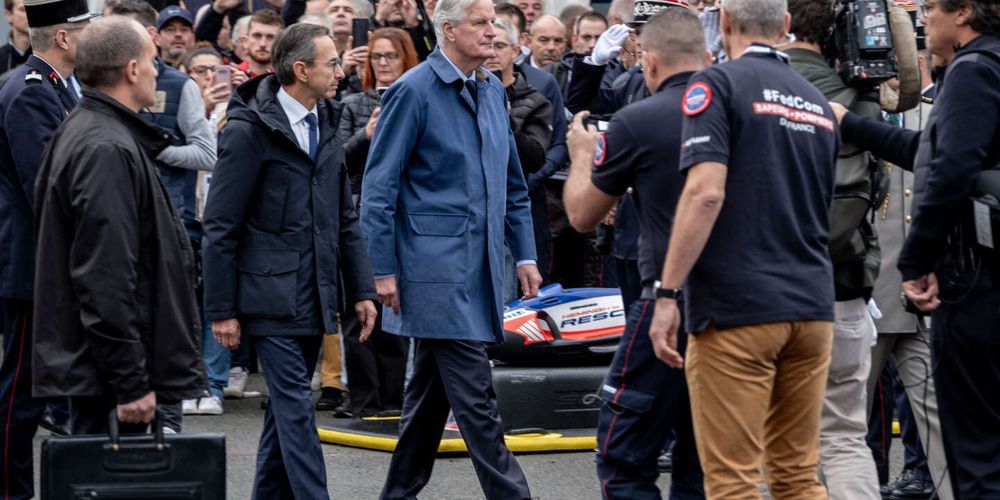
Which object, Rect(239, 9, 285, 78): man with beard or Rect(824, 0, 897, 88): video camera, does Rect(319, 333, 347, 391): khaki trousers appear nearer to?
Rect(239, 9, 285, 78): man with beard

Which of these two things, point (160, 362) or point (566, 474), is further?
point (566, 474)

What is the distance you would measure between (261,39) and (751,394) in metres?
6.09

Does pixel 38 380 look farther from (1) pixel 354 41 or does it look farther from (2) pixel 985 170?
(1) pixel 354 41

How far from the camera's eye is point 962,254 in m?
5.35

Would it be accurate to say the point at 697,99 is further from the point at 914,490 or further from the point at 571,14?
the point at 571,14

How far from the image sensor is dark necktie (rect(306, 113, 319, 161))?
643 centimetres

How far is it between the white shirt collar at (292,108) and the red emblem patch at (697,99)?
81.3 inches

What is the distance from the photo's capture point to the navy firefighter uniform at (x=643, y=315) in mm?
5230

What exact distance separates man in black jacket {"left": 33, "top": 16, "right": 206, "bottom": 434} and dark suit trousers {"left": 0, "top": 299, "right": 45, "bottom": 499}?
3.94 feet

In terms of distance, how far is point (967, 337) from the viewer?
5301 mm

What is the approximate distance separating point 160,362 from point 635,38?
185 inches

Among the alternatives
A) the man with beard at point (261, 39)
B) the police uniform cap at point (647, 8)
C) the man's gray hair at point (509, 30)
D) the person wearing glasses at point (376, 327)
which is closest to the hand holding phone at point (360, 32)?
the man with beard at point (261, 39)

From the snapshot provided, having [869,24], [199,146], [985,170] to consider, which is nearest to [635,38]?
[199,146]

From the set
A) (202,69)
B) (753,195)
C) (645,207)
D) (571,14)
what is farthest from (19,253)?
(571,14)
